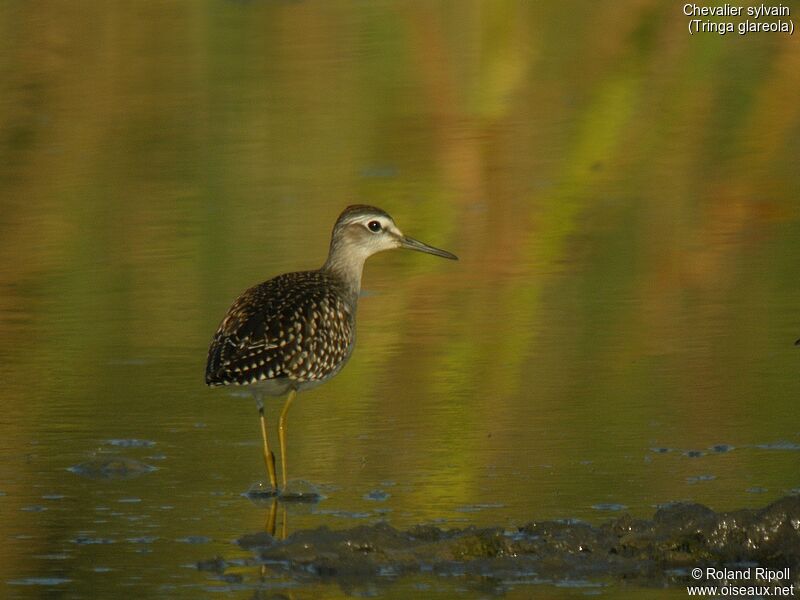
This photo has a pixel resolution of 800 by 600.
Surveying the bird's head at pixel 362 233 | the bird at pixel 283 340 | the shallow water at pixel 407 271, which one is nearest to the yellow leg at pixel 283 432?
the bird at pixel 283 340

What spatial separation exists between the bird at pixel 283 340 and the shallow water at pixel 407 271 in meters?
0.24

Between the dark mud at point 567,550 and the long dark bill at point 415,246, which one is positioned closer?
the dark mud at point 567,550

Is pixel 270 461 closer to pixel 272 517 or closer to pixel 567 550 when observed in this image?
pixel 272 517

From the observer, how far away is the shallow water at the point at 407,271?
738 centimetres

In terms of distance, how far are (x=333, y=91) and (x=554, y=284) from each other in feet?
20.5

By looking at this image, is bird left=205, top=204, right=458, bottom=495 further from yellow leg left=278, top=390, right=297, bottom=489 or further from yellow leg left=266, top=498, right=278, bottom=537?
yellow leg left=266, top=498, right=278, bottom=537

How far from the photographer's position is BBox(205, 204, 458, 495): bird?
313 inches

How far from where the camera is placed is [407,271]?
1144 cm

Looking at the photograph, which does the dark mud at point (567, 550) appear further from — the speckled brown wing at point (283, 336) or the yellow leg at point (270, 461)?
the speckled brown wing at point (283, 336)

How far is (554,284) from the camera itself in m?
10.8

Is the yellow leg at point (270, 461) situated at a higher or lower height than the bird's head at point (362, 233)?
lower

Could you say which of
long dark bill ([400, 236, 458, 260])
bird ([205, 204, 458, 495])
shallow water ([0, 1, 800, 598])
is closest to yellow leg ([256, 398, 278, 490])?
bird ([205, 204, 458, 495])

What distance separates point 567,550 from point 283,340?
7.01 feet

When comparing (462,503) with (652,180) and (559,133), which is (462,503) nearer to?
(652,180)
